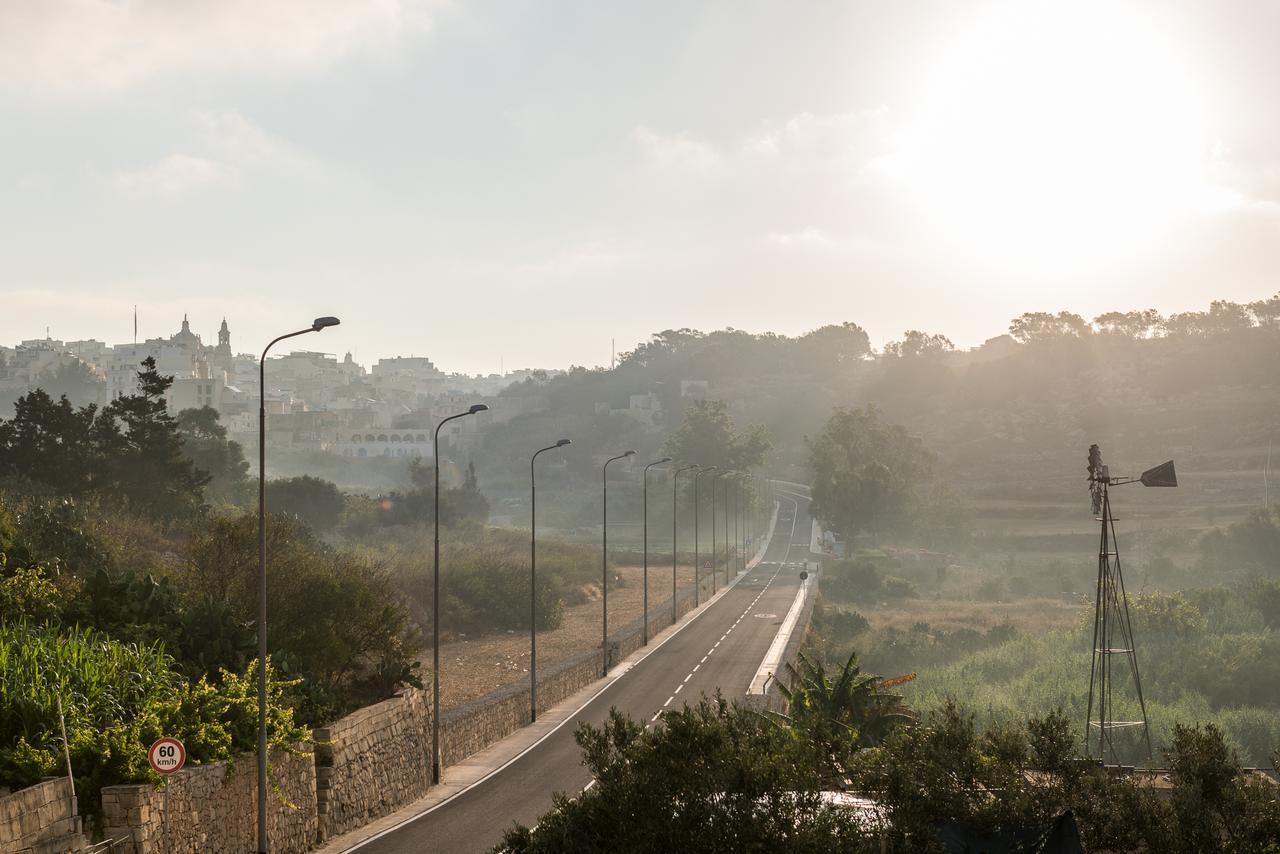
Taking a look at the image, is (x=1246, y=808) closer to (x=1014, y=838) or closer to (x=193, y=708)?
(x=1014, y=838)

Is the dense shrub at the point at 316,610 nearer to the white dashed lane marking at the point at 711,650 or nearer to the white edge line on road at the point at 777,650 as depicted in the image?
the white dashed lane marking at the point at 711,650

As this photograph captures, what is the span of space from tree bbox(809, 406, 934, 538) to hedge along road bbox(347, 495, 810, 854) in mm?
21223

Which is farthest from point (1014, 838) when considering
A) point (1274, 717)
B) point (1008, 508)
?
Answer: point (1008, 508)

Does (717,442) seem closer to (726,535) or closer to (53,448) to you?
(726,535)

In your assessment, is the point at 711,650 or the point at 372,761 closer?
the point at 372,761

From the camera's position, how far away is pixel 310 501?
9819 cm

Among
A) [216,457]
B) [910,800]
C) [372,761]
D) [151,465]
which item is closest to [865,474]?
[216,457]

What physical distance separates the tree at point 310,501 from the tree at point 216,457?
263 cm

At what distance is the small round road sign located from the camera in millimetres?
17344

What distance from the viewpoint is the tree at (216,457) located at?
9144cm

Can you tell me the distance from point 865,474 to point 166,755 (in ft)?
366

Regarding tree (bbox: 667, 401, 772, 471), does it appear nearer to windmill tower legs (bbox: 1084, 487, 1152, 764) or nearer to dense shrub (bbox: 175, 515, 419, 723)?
windmill tower legs (bbox: 1084, 487, 1152, 764)

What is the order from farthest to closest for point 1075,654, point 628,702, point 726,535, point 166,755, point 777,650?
1. point 726,535
2. point 1075,654
3. point 777,650
4. point 628,702
5. point 166,755

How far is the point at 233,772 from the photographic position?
2145 centimetres
